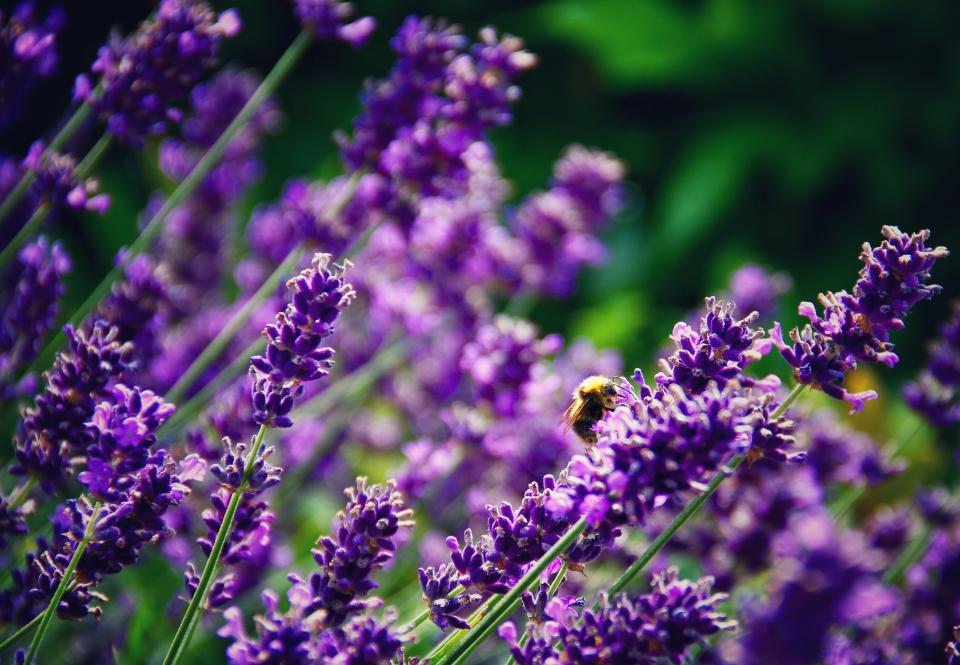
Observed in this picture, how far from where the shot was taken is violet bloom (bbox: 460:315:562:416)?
1.78 metres

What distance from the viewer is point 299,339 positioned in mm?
1039

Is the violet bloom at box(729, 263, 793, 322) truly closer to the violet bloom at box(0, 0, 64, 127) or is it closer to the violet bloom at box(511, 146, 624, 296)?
the violet bloom at box(511, 146, 624, 296)

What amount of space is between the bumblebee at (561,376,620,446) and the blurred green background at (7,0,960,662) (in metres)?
2.05

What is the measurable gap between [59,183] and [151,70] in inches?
9.3

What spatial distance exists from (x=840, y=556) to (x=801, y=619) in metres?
0.16

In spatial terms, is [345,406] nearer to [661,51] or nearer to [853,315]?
[853,315]

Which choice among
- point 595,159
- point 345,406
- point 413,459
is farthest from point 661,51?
point 413,459

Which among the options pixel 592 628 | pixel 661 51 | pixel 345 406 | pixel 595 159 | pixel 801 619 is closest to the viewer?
pixel 592 628

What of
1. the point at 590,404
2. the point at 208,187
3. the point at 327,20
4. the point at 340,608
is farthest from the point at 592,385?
the point at 208,187

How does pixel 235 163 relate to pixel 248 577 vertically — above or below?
above

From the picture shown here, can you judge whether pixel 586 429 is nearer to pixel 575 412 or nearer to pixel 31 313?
pixel 575 412

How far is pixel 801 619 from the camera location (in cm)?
160

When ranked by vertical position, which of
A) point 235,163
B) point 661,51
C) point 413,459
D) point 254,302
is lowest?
point 661,51

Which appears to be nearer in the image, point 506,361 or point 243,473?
point 243,473
